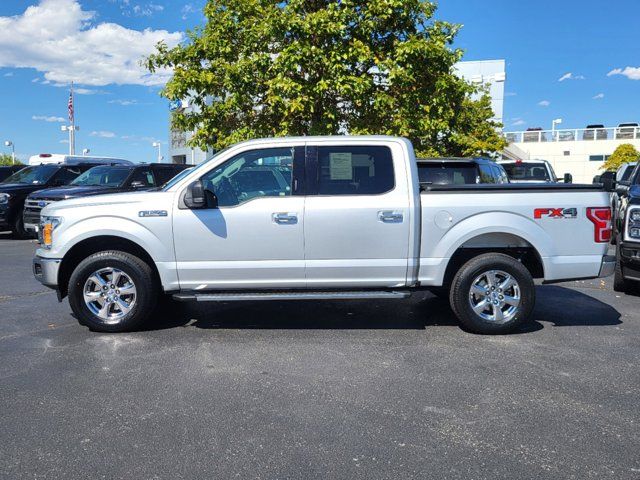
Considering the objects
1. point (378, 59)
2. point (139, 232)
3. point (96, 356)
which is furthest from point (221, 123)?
point (96, 356)

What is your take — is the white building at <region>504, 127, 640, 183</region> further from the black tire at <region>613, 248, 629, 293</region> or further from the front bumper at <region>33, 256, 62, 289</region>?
the front bumper at <region>33, 256, 62, 289</region>

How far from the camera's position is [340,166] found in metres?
5.56

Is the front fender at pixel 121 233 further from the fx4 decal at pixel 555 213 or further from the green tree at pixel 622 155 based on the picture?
the green tree at pixel 622 155

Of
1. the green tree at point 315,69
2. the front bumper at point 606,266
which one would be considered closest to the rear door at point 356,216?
the front bumper at point 606,266

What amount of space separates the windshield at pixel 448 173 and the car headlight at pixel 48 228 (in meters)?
5.38

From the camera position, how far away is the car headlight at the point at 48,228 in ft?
18.2

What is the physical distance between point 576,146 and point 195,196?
48242 mm

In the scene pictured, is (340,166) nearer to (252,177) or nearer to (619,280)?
(252,177)

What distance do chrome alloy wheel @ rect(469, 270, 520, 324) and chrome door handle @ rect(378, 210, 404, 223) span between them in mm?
1013

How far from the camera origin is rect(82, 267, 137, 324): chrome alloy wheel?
556cm

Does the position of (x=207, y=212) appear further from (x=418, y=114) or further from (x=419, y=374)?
(x=418, y=114)

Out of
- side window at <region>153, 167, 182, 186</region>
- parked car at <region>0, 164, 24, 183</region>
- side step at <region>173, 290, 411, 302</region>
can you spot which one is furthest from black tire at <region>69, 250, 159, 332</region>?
parked car at <region>0, 164, 24, 183</region>

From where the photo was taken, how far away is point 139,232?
544cm

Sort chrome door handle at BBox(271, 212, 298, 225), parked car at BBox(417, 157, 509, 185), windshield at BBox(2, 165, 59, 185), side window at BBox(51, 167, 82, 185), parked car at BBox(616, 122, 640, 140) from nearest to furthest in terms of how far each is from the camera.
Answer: chrome door handle at BBox(271, 212, 298, 225) → parked car at BBox(417, 157, 509, 185) → windshield at BBox(2, 165, 59, 185) → side window at BBox(51, 167, 82, 185) → parked car at BBox(616, 122, 640, 140)
